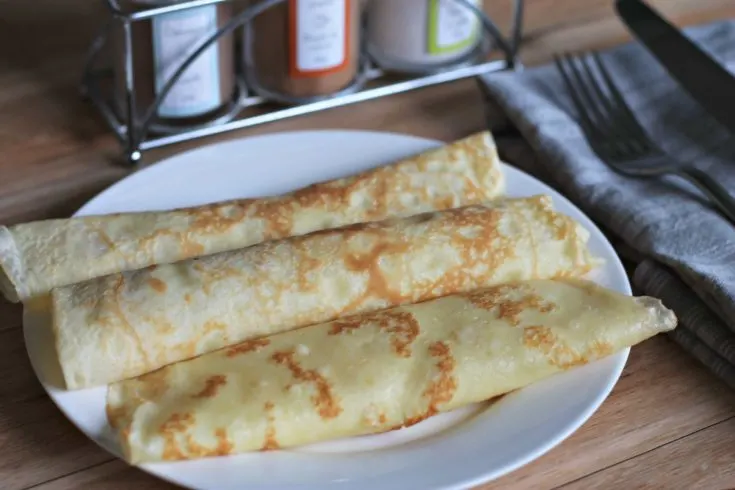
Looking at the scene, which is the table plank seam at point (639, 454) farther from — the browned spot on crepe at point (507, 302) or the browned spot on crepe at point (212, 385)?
the browned spot on crepe at point (212, 385)

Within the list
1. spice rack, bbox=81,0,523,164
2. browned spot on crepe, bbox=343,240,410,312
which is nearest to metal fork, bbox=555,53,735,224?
spice rack, bbox=81,0,523,164

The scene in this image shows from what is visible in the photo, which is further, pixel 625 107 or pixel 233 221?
pixel 625 107

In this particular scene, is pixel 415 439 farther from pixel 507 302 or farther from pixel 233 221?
pixel 233 221

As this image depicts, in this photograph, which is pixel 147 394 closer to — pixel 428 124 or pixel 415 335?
pixel 415 335

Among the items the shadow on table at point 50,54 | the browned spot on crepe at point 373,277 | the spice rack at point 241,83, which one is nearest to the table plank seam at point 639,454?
the browned spot on crepe at point 373,277

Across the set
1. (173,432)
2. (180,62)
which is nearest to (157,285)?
(173,432)

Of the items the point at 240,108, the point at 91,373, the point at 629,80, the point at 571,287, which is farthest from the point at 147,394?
the point at 629,80

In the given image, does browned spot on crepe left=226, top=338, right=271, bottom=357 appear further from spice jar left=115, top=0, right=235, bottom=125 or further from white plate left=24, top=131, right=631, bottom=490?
spice jar left=115, top=0, right=235, bottom=125

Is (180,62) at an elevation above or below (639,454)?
above
